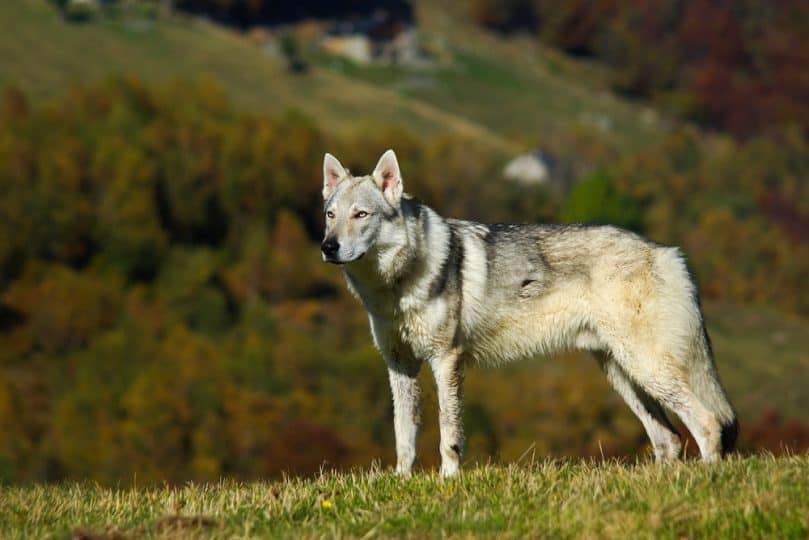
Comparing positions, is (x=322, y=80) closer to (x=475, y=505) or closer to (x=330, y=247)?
(x=330, y=247)

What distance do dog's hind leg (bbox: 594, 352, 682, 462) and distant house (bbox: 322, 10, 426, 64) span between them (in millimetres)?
150760

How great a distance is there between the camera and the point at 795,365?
95375 mm

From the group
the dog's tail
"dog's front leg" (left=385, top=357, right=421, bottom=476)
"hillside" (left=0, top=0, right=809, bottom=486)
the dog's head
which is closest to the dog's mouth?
the dog's head

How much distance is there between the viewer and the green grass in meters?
8.39

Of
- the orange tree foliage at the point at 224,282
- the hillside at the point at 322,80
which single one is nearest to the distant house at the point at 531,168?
the orange tree foliage at the point at 224,282

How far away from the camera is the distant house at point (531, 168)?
132m

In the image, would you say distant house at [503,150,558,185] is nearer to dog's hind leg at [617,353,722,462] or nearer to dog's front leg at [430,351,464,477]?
dog's hind leg at [617,353,722,462]

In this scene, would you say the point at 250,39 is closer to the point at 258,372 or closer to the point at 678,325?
the point at 258,372

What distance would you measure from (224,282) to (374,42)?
2431 inches

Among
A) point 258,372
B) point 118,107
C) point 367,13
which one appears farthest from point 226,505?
point 367,13

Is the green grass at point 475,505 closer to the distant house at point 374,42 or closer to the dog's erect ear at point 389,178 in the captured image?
the dog's erect ear at point 389,178

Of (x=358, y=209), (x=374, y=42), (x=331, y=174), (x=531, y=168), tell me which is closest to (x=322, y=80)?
(x=531, y=168)

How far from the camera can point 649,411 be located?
12953mm

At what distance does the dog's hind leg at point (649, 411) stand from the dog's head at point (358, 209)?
273 cm
